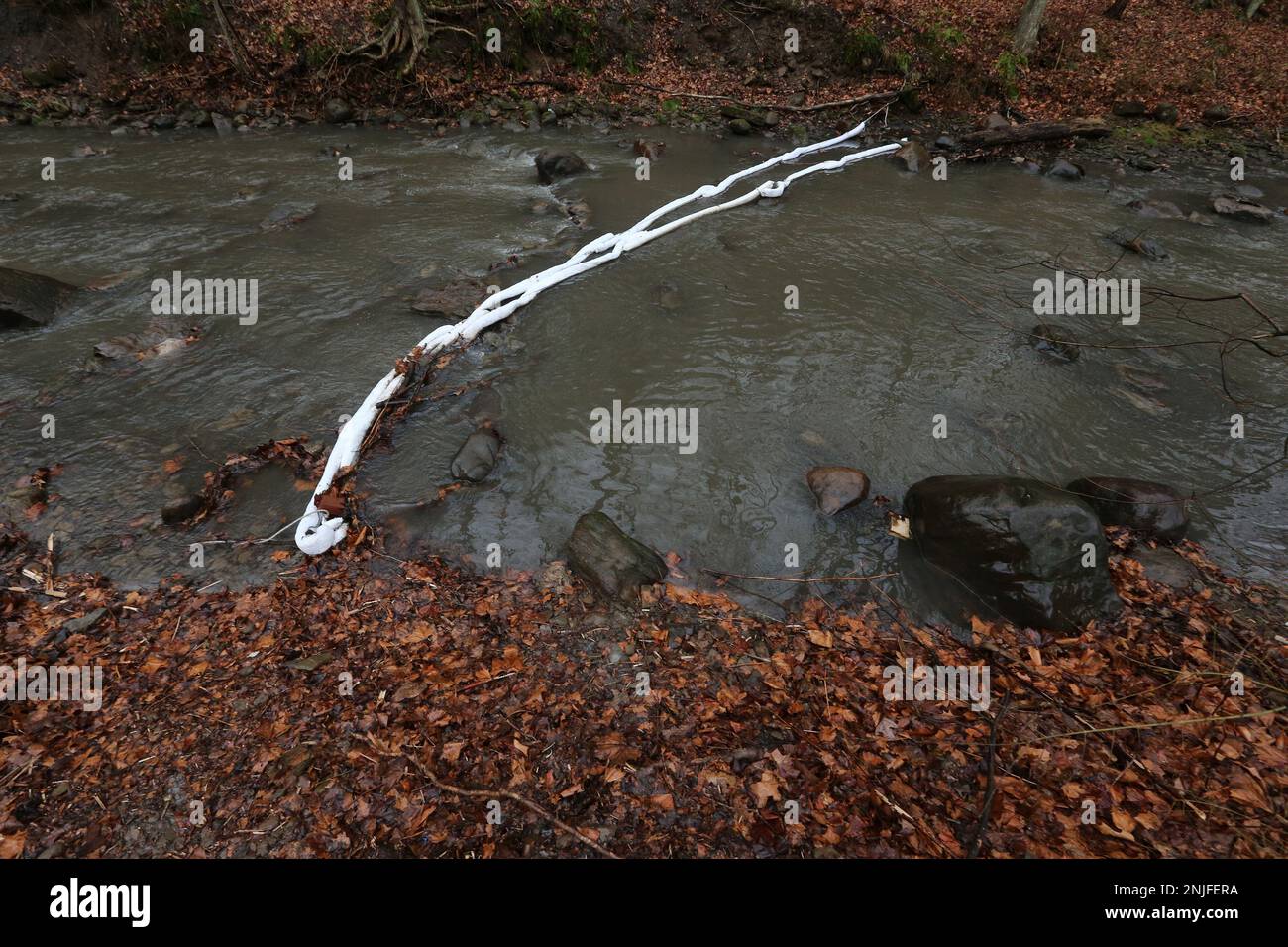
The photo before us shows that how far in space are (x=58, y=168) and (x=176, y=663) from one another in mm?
11830

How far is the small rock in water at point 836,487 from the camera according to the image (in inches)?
198

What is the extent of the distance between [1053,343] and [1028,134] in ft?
25.4

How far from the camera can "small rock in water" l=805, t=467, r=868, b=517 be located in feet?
16.5

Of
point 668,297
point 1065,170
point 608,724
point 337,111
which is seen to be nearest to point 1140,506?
point 608,724

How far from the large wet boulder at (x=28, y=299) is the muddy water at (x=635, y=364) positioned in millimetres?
161

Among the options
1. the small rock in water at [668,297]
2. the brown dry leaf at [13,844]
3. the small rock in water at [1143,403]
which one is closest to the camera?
the brown dry leaf at [13,844]

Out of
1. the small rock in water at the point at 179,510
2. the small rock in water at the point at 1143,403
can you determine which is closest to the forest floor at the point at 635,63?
the small rock in water at the point at 1143,403

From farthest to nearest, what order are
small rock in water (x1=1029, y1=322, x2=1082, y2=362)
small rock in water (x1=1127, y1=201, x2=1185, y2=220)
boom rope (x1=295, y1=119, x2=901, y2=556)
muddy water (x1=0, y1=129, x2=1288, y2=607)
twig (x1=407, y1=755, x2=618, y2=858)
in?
1. small rock in water (x1=1127, y1=201, x2=1185, y2=220)
2. small rock in water (x1=1029, y1=322, x2=1082, y2=362)
3. muddy water (x1=0, y1=129, x2=1288, y2=607)
4. boom rope (x1=295, y1=119, x2=901, y2=556)
5. twig (x1=407, y1=755, x2=618, y2=858)

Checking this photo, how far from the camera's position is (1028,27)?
1330cm

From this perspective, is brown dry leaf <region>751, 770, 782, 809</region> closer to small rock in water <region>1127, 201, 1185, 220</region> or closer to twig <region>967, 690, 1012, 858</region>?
twig <region>967, 690, 1012, 858</region>

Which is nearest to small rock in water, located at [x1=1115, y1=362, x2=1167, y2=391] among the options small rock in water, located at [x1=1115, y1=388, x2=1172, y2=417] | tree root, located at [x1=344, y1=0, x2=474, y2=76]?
small rock in water, located at [x1=1115, y1=388, x2=1172, y2=417]

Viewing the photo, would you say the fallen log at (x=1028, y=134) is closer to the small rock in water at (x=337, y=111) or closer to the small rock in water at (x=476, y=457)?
the small rock in water at (x=476, y=457)

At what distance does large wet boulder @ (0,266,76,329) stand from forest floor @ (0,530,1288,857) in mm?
3863

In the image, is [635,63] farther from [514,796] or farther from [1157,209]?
[514,796]
